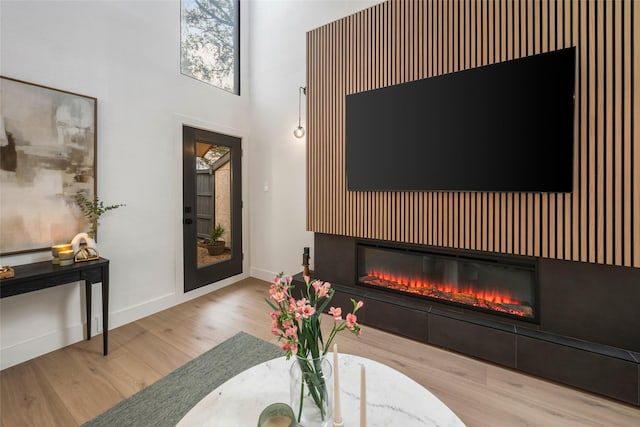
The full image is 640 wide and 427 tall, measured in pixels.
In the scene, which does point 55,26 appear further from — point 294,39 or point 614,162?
point 614,162

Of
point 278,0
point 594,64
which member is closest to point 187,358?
point 594,64

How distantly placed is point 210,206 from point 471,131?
3.04 metres

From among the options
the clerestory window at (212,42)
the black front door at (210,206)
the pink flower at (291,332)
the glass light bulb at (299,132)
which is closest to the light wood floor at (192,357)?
the black front door at (210,206)

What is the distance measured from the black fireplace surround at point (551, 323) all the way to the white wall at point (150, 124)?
156 cm

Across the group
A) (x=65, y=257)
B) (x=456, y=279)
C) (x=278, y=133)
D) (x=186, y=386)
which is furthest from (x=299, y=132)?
(x=186, y=386)

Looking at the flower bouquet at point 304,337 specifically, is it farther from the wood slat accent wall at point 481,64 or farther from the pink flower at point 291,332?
the wood slat accent wall at point 481,64

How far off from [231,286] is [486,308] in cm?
300

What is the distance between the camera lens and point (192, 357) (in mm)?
2227

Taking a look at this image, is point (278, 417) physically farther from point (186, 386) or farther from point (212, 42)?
point (212, 42)

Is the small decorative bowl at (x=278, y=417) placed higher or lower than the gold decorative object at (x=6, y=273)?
lower

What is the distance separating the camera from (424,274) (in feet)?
8.73

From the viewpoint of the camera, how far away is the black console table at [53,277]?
187 centimetres

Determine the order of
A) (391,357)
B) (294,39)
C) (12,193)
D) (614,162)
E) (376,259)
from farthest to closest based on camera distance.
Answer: (294,39) < (376,259) < (391,357) < (12,193) < (614,162)

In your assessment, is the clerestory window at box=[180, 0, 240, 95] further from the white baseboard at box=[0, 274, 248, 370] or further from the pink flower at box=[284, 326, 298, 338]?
the pink flower at box=[284, 326, 298, 338]
